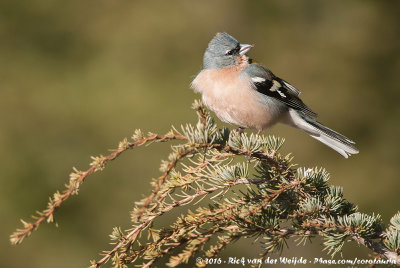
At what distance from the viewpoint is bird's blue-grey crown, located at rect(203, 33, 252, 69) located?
15.1ft

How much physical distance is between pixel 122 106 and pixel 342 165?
2.88 meters

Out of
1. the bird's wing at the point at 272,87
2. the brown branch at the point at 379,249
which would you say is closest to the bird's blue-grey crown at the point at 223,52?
the bird's wing at the point at 272,87

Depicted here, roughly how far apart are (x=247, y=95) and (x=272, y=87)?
47 centimetres

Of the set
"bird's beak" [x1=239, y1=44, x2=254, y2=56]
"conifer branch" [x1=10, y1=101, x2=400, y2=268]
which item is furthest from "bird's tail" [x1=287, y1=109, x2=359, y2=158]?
"conifer branch" [x1=10, y1=101, x2=400, y2=268]

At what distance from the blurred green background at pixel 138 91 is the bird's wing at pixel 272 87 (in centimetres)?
112

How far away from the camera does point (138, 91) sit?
5.77m

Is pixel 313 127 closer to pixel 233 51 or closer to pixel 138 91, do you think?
pixel 233 51

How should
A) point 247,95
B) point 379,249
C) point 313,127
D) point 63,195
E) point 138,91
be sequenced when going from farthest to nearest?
1. point 138,91
2. point 313,127
3. point 247,95
4. point 379,249
5. point 63,195

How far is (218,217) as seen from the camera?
2.43 metres

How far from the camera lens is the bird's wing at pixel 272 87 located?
14.7 feet

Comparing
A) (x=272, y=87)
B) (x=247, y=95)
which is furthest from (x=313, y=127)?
(x=247, y=95)

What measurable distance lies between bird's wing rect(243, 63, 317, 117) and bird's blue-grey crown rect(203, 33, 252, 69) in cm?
19

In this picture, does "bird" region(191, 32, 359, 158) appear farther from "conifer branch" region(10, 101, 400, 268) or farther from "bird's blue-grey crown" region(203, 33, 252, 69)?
"conifer branch" region(10, 101, 400, 268)

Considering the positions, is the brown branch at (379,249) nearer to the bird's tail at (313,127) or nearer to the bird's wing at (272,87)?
the bird's tail at (313,127)
